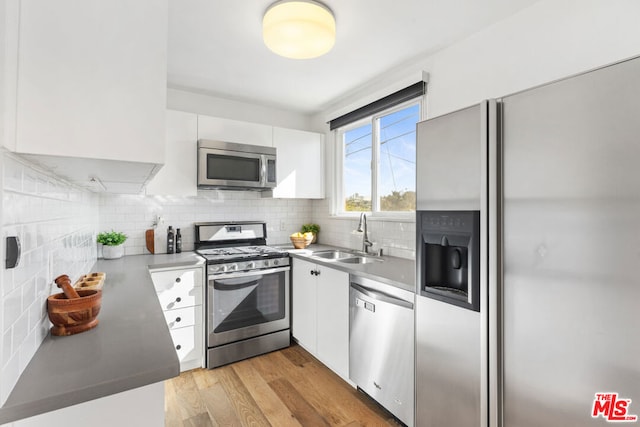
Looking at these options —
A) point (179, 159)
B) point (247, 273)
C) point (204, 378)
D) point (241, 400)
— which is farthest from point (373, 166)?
point (204, 378)

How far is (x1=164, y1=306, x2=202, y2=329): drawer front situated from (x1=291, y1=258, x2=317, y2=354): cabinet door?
859 mm

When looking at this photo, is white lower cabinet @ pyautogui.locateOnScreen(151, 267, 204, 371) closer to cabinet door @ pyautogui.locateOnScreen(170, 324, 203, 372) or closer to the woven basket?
cabinet door @ pyautogui.locateOnScreen(170, 324, 203, 372)

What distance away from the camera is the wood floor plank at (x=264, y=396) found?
199cm

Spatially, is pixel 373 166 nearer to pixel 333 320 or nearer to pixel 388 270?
pixel 388 270

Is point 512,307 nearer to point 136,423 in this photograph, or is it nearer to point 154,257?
point 136,423

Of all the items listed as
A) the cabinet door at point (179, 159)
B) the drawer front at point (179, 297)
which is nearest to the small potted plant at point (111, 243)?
the cabinet door at point (179, 159)

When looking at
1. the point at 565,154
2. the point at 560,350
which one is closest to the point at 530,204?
the point at 565,154

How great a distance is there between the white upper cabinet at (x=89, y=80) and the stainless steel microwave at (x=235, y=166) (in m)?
1.95

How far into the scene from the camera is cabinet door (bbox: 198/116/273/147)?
9.55 feet

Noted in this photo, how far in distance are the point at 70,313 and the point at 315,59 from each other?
7.34 feet

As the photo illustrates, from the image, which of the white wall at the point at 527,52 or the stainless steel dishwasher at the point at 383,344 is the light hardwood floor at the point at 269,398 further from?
the white wall at the point at 527,52

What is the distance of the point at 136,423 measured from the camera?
896 millimetres

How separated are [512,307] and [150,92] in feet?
A: 4.91

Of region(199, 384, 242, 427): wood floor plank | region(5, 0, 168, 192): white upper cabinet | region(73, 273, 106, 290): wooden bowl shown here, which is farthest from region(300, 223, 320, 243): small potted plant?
region(5, 0, 168, 192): white upper cabinet
